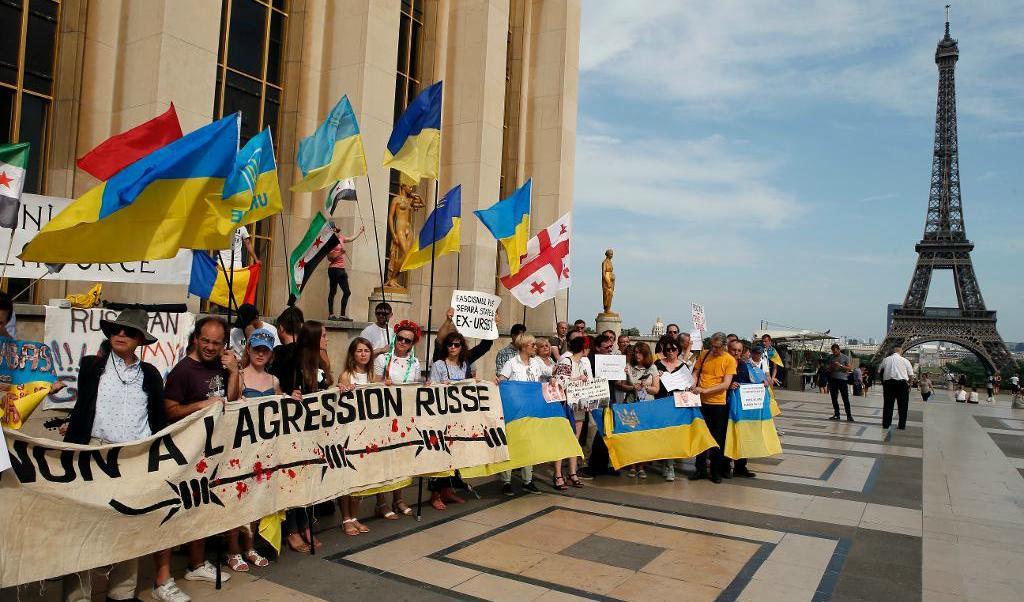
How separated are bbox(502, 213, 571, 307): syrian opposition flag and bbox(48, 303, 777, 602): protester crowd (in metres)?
1.57

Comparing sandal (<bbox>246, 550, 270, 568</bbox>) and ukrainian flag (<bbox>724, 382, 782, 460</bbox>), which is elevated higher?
ukrainian flag (<bbox>724, 382, 782, 460</bbox>)

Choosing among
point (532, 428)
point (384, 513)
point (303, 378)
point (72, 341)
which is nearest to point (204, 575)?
point (303, 378)

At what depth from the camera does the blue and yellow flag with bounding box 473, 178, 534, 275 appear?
34.8 feet

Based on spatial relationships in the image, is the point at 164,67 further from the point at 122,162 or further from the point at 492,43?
the point at 492,43

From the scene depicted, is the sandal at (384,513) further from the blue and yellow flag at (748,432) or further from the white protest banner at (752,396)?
the white protest banner at (752,396)

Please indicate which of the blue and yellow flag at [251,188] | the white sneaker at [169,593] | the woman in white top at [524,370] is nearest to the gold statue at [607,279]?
the woman in white top at [524,370]

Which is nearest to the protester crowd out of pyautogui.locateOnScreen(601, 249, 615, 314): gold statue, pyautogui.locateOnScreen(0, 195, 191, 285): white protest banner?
pyautogui.locateOnScreen(0, 195, 191, 285): white protest banner

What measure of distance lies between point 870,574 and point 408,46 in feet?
60.5

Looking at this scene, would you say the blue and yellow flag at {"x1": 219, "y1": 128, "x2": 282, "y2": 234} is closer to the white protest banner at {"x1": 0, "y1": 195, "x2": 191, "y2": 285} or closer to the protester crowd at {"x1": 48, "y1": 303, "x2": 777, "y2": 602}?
the protester crowd at {"x1": 48, "y1": 303, "x2": 777, "y2": 602}

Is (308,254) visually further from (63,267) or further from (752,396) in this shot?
Answer: (752,396)

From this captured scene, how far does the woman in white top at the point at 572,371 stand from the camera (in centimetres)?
850

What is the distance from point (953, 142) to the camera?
82812mm

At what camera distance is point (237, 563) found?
5328mm

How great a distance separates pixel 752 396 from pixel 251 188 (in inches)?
287
